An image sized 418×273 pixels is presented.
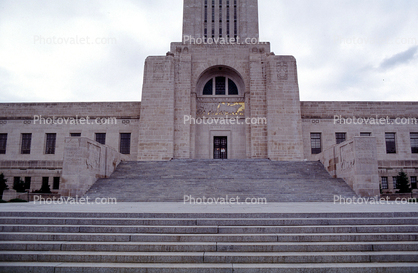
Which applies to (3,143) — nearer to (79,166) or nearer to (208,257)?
(79,166)

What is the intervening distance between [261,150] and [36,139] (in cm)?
1930

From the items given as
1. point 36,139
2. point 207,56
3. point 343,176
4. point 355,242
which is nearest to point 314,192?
point 343,176

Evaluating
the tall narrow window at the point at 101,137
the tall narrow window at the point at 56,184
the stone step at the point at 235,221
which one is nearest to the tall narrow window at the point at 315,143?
the tall narrow window at the point at 101,137

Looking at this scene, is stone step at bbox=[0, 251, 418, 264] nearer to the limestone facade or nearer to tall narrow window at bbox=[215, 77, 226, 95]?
the limestone facade

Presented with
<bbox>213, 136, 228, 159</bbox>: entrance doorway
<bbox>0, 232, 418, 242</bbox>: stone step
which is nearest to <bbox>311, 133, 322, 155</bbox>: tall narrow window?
<bbox>213, 136, 228, 159</bbox>: entrance doorway

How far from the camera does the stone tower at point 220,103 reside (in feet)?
83.1

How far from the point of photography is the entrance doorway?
27141 millimetres

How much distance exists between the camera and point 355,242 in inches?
248

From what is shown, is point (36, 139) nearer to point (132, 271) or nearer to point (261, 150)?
point (261, 150)

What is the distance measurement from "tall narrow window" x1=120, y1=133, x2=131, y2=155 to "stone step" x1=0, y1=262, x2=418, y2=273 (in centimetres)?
2189

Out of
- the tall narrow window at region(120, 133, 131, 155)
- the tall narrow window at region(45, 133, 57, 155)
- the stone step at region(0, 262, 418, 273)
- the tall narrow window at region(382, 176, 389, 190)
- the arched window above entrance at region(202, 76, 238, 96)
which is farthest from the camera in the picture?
the arched window above entrance at region(202, 76, 238, 96)

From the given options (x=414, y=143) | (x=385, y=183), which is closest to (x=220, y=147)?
(x=385, y=183)

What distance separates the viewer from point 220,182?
15719 millimetres

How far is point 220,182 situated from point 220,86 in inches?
572
